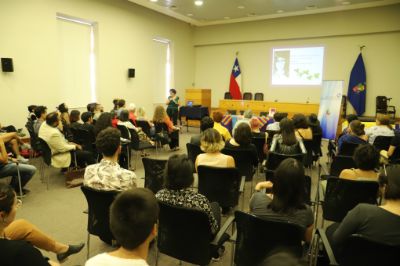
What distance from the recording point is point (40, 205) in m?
4.09

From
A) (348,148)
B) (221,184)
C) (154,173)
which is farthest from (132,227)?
(348,148)

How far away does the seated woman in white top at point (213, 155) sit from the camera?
338 cm

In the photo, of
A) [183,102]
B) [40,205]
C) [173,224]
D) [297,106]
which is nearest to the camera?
[173,224]

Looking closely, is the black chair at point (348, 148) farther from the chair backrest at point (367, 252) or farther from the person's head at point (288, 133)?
the chair backrest at point (367, 252)

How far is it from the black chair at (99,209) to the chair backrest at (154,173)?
3.02ft

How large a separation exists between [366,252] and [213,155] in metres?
1.99

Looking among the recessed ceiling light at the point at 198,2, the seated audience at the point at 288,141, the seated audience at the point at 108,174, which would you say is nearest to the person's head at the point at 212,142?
the seated audience at the point at 108,174

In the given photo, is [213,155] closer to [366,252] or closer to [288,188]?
[288,188]

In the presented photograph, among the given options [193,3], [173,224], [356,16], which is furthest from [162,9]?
[173,224]

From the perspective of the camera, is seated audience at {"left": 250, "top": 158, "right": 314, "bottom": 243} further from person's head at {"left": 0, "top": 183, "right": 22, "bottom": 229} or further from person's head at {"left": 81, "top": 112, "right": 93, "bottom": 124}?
person's head at {"left": 81, "top": 112, "right": 93, "bottom": 124}

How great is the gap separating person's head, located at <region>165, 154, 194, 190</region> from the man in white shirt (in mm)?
811

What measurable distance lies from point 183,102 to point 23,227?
11.3m

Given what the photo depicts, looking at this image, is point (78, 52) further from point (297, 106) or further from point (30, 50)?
point (297, 106)

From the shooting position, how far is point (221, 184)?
3.20m
